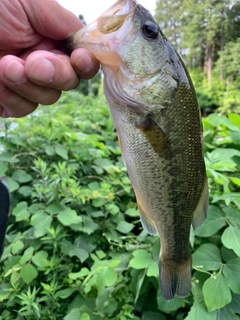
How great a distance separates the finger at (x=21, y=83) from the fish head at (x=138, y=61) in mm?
237

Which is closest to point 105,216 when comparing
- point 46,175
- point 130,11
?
point 46,175

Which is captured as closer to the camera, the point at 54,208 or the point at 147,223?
the point at 147,223

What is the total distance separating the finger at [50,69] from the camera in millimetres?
1134

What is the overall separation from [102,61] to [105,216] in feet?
3.91

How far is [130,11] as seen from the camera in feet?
3.59

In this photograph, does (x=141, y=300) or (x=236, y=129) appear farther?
(x=236, y=129)

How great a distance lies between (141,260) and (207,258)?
0.32 meters

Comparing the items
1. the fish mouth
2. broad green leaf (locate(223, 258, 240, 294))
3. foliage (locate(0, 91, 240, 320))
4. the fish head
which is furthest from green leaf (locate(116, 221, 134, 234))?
the fish mouth

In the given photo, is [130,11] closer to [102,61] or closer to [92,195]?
[102,61]

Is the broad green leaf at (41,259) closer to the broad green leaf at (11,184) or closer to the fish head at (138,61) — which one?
the broad green leaf at (11,184)

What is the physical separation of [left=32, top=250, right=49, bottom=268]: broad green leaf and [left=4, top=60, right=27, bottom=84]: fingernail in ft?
3.16

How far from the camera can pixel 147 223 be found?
52.0 inches

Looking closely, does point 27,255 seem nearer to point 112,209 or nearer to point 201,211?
point 112,209

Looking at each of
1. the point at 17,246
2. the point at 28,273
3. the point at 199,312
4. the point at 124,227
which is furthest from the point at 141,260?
the point at 17,246
